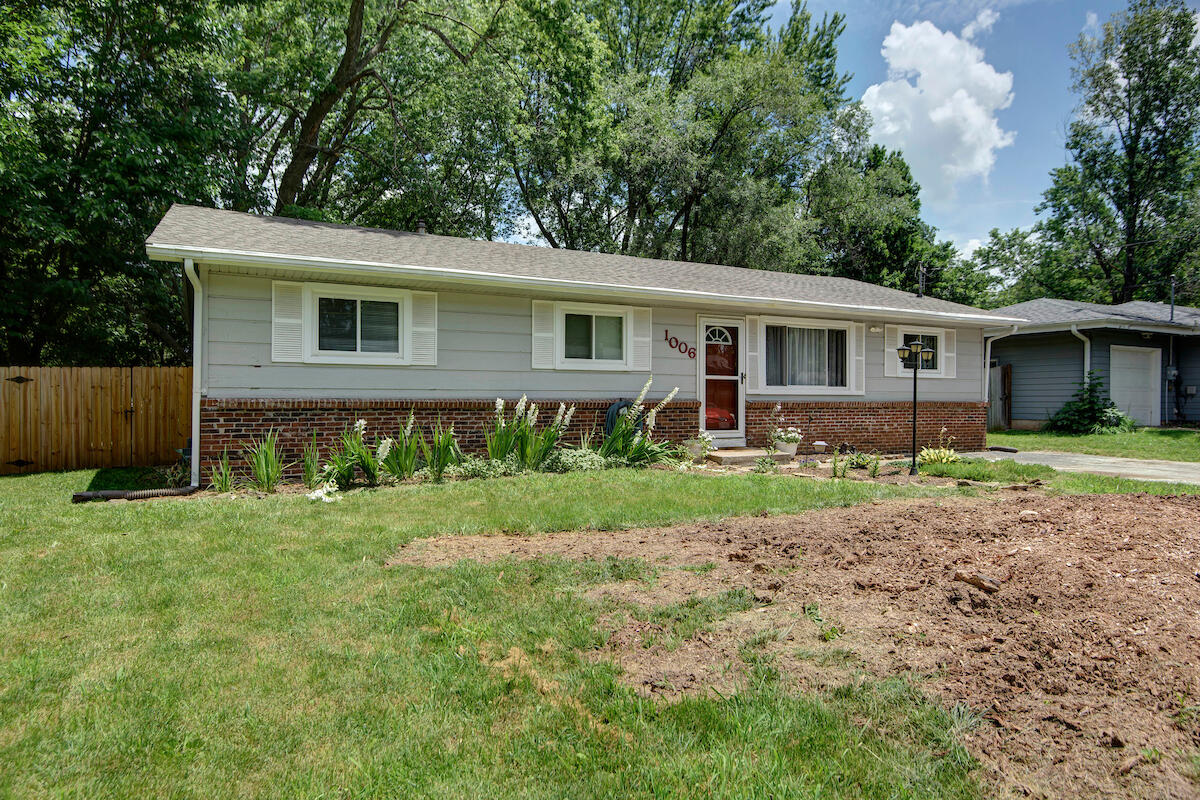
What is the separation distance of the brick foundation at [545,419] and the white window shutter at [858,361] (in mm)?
352

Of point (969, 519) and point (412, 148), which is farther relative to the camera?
point (412, 148)

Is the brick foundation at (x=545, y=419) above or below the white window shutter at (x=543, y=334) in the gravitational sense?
below

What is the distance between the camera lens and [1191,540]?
3926mm

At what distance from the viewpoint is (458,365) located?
9.06m

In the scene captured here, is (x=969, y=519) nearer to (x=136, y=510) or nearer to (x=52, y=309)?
(x=136, y=510)

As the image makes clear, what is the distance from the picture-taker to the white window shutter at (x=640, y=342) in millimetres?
10234

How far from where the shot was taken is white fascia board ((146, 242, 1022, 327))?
728 cm

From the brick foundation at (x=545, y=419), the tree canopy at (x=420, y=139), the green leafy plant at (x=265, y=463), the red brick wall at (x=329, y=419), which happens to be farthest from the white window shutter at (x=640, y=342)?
the tree canopy at (x=420, y=139)

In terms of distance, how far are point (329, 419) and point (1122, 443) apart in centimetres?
1567

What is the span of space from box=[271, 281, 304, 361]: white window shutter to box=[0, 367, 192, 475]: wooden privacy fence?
130 inches

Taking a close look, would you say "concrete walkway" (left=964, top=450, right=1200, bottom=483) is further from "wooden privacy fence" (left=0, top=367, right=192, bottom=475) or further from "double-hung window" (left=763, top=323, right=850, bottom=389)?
"wooden privacy fence" (left=0, top=367, right=192, bottom=475)

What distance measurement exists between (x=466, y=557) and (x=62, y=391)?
30.6ft

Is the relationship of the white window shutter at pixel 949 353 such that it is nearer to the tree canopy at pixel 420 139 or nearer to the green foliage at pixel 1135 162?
the tree canopy at pixel 420 139

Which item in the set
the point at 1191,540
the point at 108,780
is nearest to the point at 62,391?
the point at 108,780
